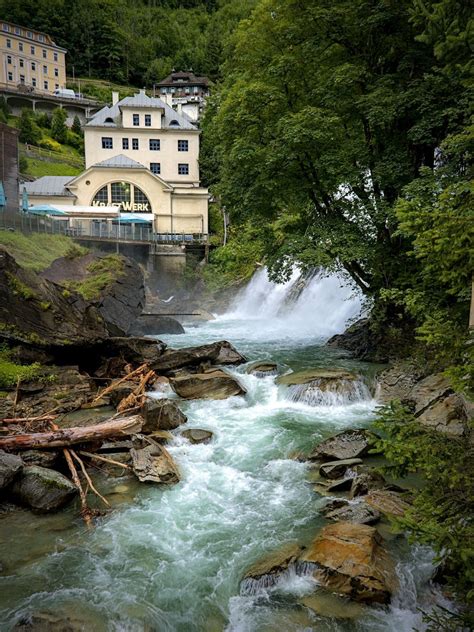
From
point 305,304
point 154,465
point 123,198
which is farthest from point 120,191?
point 154,465

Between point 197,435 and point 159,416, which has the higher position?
point 159,416

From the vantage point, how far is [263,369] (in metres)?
16.4

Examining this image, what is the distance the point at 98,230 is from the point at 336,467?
33673 mm

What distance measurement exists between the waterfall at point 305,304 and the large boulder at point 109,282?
7973 mm

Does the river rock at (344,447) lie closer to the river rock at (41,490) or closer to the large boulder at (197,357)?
the river rock at (41,490)

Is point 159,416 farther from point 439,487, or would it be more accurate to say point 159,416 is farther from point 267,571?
point 439,487

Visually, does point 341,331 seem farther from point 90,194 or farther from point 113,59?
point 113,59

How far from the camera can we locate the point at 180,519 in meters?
8.16

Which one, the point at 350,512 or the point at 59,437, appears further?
the point at 59,437

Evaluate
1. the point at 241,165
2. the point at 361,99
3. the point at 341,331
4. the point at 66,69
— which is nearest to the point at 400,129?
the point at 361,99

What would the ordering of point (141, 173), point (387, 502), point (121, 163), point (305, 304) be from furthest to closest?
point (141, 173) → point (121, 163) → point (305, 304) → point (387, 502)

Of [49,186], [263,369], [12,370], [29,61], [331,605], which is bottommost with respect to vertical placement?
[331,605]

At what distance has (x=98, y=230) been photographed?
38438 mm

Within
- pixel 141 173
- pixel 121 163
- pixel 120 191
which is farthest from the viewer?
pixel 120 191
